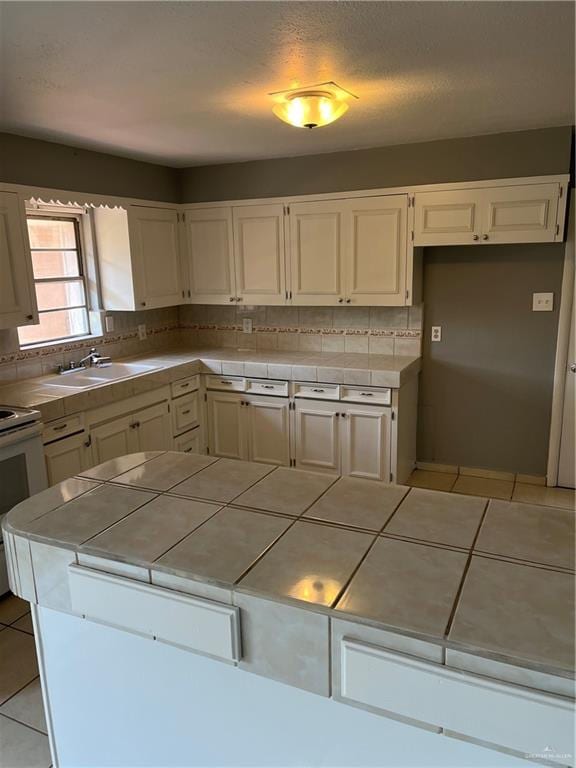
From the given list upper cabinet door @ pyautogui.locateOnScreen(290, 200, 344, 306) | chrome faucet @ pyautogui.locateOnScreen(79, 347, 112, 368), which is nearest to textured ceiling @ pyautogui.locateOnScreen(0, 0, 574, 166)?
upper cabinet door @ pyautogui.locateOnScreen(290, 200, 344, 306)

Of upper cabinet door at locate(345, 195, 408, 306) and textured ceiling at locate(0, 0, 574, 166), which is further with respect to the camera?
upper cabinet door at locate(345, 195, 408, 306)

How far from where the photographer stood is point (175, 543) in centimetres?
114

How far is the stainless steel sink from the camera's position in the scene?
11.6 ft

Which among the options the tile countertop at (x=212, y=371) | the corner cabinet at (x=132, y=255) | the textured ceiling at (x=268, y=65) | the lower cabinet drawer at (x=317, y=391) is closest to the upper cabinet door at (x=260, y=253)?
the tile countertop at (x=212, y=371)

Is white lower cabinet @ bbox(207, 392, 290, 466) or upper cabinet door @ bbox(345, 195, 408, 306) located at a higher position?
upper cabinet door @ bbox(345, 195, 408, 306)

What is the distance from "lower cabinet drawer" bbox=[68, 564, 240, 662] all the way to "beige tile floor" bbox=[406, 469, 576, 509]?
9.76ft

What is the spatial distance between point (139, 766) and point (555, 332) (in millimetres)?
3468

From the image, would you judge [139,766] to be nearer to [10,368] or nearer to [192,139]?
[10,368]

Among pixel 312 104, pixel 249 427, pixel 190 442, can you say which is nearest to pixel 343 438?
pixel 249 427

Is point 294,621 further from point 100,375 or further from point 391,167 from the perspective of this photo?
point 391,167

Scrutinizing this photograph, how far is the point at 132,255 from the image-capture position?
3.98m

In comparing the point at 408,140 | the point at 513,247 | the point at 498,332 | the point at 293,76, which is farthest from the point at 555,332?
the point at 293,76

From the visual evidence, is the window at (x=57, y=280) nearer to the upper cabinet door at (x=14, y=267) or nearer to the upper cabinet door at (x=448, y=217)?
the upper cabinet door at (x=14, y=267)

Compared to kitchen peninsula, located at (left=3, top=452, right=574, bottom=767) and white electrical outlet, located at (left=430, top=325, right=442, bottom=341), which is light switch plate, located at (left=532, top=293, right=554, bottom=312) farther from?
kitchen peninsula, located at (left=3, top=452, right=574, bottom=767)
